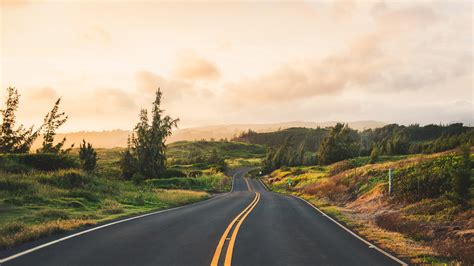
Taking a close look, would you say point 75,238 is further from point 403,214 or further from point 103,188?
point 103,188

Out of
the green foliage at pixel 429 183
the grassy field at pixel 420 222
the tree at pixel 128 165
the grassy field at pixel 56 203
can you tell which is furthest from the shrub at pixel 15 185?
the tree at pixel 128 165

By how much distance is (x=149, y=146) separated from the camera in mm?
71250

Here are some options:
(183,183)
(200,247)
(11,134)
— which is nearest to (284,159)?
(183,183)

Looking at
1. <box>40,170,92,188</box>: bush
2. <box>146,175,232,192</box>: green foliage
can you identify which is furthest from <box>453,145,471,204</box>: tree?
<box>146,175,232,192</box>: green foliage

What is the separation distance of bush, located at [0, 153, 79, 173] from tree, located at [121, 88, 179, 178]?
123 feet

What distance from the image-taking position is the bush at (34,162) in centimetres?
2596

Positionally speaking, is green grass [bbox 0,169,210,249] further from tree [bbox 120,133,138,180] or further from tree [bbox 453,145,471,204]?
tree [bbox 120,133,138,180]

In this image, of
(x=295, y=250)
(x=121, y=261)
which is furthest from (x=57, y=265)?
(x=295, y=250)

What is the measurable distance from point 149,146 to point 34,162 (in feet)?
140

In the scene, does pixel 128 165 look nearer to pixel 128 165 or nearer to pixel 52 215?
pixel 128 165

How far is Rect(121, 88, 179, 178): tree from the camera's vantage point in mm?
69562

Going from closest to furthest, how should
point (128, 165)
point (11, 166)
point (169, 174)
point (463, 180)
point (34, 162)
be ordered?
point (463, 180)
point (11, 166)
point (34, 162)
point (128, 165)
point (169, 174)

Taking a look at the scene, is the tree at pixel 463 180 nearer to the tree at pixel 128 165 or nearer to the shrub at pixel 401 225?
the shrub at pixel 401 225

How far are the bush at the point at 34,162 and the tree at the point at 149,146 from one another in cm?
3735
